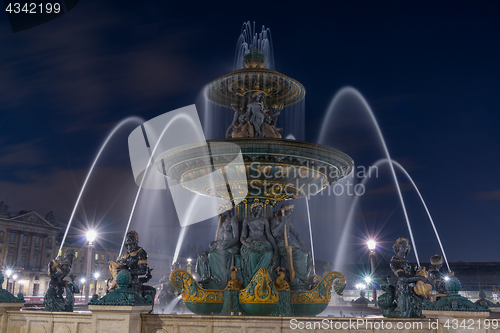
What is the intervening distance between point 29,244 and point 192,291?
88.0 m

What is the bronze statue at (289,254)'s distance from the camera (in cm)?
974

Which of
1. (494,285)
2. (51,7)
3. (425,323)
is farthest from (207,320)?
(494,285)

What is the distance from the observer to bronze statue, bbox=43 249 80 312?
28.6ft

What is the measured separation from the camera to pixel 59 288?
29.1ft

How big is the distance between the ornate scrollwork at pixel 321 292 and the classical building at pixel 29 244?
77653 millimetres

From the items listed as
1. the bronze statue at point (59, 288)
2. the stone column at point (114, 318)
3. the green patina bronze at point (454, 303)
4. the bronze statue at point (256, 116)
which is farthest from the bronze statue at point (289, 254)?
the bronze statue at point (59, 288)

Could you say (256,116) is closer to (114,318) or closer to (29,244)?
(114,318)

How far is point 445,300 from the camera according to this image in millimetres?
5809

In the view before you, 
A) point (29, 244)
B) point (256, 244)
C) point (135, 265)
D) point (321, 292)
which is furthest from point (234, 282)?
point (29, 244)

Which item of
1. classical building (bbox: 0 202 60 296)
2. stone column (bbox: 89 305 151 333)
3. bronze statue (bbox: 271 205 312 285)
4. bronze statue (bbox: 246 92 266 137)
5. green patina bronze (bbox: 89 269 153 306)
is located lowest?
stone column (bbox: 89 305 151 333)

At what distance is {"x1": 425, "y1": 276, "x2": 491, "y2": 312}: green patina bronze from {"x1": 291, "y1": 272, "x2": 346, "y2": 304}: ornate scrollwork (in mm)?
3752

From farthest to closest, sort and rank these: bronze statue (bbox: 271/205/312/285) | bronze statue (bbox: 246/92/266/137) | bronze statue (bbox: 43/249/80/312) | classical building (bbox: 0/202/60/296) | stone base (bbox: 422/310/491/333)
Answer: classical building (bbox: 0/202/60/296), bronze statue (bbox: 246/92/266/137), bronze statue (bbox: 271/205/312/285), bronze statue (bbox: 43/249/80/312), stone base (bbox: 422/310/491/333)

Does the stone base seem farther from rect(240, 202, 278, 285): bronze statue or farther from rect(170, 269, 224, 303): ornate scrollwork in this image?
rect(170, 269, 224, 303): ornate scrollwork

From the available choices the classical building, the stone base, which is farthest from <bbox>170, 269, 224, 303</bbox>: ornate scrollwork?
the classical building
